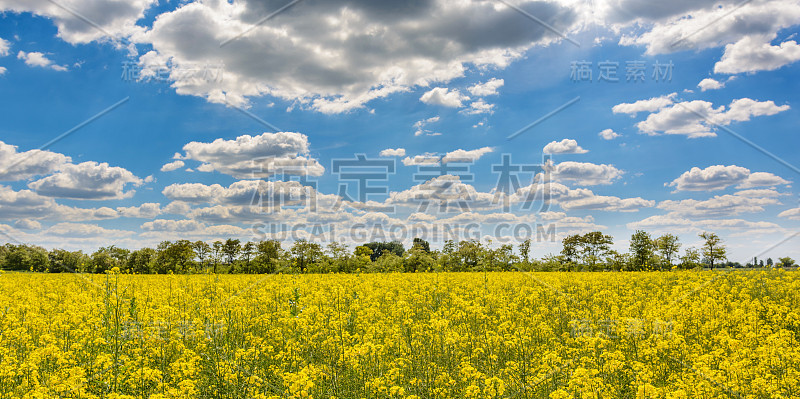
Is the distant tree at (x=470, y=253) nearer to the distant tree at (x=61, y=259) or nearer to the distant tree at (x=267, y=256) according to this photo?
the distant tree at (x=267, y=256)

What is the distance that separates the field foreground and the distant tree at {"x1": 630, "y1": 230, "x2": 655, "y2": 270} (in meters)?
21.0

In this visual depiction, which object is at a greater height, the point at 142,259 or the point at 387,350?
the point at 142,259

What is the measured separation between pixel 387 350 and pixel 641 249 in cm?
3297

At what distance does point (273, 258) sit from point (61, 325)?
77.6 feet

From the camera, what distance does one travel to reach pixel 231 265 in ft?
107

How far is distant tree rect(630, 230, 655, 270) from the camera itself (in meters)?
33.1

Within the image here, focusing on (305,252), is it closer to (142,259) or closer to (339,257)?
(339,257)

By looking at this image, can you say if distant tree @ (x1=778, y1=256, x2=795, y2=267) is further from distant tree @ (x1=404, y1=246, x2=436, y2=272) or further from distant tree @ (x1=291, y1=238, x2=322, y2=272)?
distant tree @ (x1=291, y1=238, x2=322, y2=272)

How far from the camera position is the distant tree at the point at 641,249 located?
3306 centimetres

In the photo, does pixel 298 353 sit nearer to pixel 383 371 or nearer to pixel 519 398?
pixel 383 371

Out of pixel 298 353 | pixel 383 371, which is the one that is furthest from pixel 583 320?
pixel 298 353

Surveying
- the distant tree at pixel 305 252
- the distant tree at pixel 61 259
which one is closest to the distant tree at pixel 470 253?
the distant tree at pixel 305 252

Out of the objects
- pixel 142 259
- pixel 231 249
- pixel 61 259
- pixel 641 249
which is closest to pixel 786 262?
pixel 641 249

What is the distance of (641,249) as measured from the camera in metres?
33.7
